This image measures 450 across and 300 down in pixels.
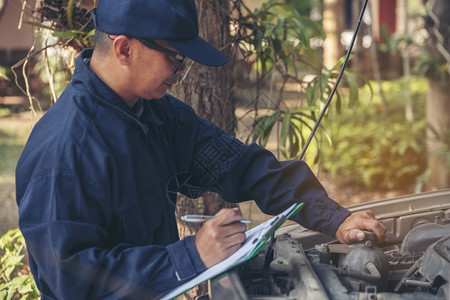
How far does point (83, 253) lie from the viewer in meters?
1.78

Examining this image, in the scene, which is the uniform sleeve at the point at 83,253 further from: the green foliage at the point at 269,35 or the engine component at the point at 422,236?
the green foliage at the point at 269,35

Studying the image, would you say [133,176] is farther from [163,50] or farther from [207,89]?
[207,89]

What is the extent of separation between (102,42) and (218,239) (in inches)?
31.4

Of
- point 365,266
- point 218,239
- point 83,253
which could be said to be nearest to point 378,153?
point 365,266

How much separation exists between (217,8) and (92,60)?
1520 mm

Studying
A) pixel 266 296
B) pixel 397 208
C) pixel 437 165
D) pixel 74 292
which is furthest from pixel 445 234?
pixel 437 165

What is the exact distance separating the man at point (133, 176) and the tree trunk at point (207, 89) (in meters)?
0.91

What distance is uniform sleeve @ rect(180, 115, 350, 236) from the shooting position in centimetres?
242

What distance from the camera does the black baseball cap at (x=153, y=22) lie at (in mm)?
1998

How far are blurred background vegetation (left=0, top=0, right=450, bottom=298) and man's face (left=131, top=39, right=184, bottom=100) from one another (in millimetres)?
1316

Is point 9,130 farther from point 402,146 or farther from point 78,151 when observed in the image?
point 78,151

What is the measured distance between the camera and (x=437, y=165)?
7.28 metres

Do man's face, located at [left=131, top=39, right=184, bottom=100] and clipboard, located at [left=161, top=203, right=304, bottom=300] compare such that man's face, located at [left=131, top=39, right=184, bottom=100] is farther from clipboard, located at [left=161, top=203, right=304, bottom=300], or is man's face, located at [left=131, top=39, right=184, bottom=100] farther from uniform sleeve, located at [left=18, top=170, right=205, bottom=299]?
clipboard, located at [left=161, top=203, right=304, bottom=300]

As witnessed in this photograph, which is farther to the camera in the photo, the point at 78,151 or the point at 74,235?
the point at 78,151
